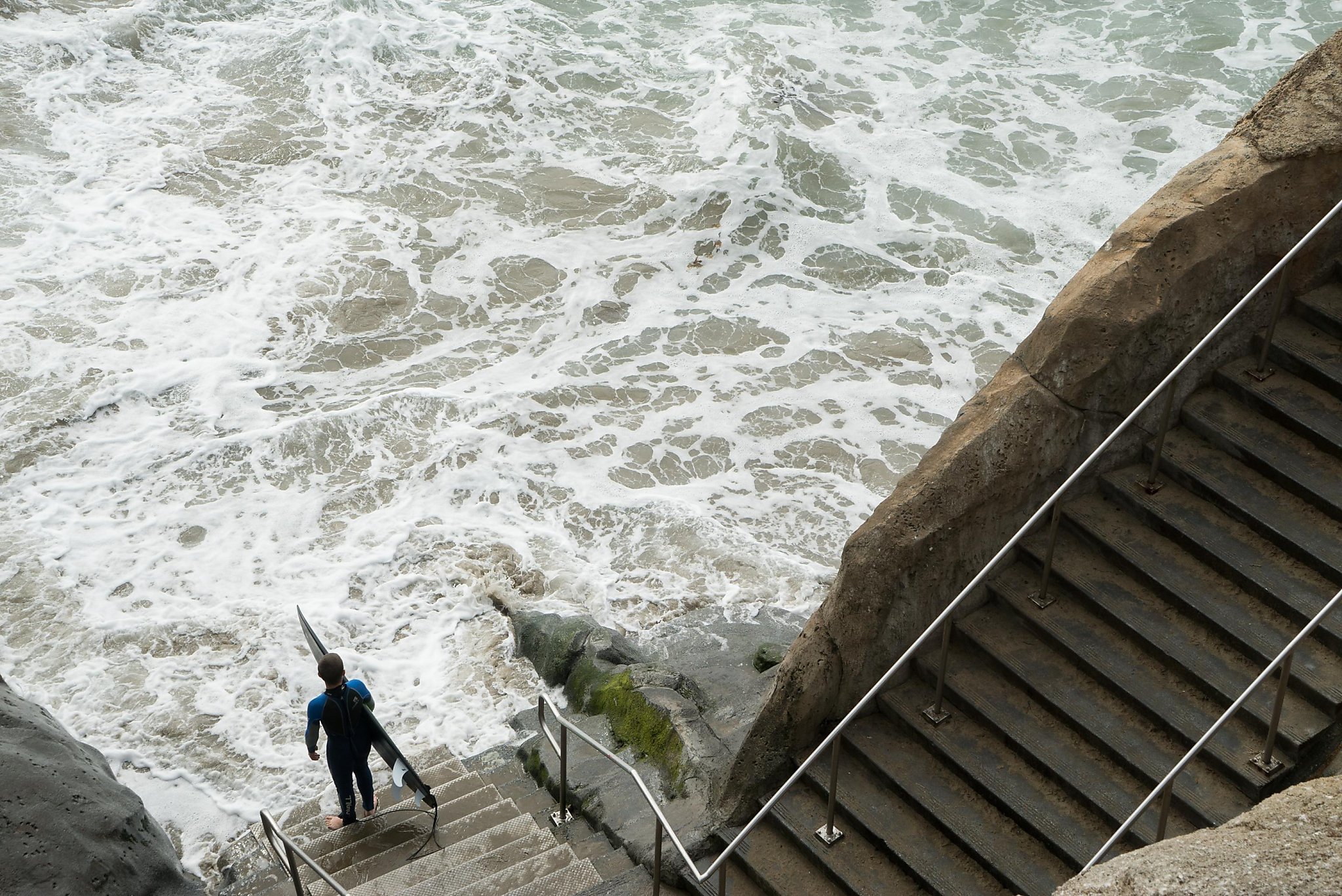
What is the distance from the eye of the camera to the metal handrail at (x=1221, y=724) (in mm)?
4805

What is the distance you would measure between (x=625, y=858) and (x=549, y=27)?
16.9m

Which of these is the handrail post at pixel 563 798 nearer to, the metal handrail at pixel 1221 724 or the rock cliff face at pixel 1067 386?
the rock cliff face at pixel 1067 386

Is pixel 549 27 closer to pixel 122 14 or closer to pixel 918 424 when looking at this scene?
Answer: pixel 122 14

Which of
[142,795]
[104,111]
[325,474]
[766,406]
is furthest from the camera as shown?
[104,111]

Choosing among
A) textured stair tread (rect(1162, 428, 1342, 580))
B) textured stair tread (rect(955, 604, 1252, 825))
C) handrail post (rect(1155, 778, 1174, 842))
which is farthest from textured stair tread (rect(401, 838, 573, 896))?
textured stair tread (rect(1162, 428, 1342, 580))

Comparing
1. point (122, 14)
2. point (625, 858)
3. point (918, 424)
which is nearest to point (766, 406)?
point (918, 424)

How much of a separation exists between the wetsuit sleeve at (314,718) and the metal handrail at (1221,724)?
4.40 metres

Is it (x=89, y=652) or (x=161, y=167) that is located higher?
(x=161, y=167)

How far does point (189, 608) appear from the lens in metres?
11.0

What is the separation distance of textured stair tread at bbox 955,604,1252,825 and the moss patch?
2189 mm

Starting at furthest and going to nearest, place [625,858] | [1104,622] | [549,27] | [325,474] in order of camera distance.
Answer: [549,27] < [325,474] < [625,858] < [1104,622]

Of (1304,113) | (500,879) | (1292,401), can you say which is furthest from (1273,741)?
(500,879)

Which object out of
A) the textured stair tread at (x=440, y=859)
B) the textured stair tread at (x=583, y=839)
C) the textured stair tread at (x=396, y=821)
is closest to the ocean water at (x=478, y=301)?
the textured stair tread at (x=396, y=821)

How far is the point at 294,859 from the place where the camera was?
7031mm
